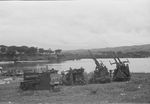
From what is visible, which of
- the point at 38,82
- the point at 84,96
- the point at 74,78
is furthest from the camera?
the point at 74,78

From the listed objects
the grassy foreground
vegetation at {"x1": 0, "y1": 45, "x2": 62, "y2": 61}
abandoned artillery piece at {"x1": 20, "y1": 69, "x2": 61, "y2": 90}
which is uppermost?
vegetation at {"x1": 0, "y1": 45, "x2": 62, "y2": 61}

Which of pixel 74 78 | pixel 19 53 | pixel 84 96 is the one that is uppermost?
pixel 19 53

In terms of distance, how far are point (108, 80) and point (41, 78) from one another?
27.7 feet

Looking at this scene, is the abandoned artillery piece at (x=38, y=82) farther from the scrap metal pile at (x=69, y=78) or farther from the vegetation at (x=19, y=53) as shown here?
the vegetation at (x=19, y=53)

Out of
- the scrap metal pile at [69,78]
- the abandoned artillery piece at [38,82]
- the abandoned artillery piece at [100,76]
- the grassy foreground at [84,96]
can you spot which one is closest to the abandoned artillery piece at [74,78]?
the scrap metal pile at [69,78]

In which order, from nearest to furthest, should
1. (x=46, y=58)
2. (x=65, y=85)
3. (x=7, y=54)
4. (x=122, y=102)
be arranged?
1. (x=122, y=102)
2. (x=65, y=85)
3. (x=7, y=54)
4. (x=46, y=58)

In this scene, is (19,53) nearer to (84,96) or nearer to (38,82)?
(38,82)

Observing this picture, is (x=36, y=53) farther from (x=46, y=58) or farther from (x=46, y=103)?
(x=46, y=103)

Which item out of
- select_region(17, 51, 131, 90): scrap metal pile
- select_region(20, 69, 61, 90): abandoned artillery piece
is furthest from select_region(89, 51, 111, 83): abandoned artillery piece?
select_region(20, 69, 61, 90): abandoned artillery piece

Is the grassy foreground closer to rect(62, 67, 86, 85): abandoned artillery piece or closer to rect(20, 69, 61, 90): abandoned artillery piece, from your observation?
rect(20, 69, 61, 90): abandoned artillery piece

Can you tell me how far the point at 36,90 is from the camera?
2517 cm

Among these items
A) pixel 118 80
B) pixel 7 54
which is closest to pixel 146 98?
pixel 118 80

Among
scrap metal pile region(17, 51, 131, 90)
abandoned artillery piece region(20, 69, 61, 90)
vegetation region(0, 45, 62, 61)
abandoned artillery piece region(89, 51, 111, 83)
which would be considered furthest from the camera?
vegetation region(0, 45, 62, 61)

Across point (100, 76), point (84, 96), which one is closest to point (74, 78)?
point (100, 76)
